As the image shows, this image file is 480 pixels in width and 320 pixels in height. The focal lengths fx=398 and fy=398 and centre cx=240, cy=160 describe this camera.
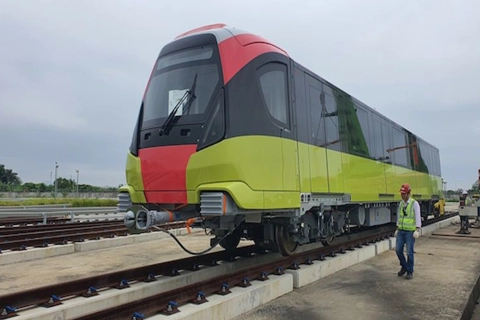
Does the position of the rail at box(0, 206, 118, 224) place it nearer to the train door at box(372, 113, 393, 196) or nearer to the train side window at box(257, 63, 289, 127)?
the train side window at box(257, 63, 289, 127)

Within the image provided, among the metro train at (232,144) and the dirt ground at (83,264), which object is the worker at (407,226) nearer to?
the metro train at (232,144)

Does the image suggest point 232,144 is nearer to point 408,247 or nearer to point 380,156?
point 408,247

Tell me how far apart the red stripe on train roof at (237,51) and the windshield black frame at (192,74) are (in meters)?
0.09

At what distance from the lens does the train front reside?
5.34 meters

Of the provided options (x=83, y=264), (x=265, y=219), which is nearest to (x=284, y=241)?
(x=265, y=219)

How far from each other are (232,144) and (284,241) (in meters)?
2.79

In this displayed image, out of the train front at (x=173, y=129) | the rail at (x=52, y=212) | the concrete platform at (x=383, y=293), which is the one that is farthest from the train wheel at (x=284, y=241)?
the rail at (x=52, y=212)

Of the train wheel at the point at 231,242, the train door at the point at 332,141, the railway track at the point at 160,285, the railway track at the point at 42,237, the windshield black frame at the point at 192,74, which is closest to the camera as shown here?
the railway track at the point at 160,285

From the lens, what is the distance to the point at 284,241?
23.7 ft

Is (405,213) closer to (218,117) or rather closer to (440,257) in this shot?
(440,257)

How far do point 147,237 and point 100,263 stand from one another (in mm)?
3554

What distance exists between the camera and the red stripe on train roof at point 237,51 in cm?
549

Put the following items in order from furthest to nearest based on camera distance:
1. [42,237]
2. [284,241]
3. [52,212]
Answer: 1. [52,212]
2. [42,237]
3. [284,241]

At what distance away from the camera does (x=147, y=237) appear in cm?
1205
